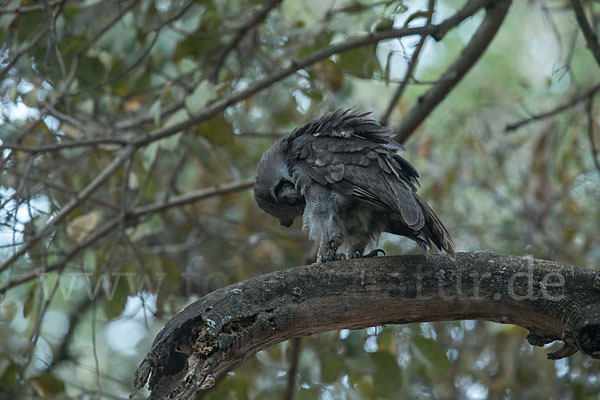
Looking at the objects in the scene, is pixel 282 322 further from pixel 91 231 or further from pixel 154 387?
pixel 91 231

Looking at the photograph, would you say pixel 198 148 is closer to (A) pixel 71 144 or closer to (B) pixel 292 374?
(A) pixel 71 144

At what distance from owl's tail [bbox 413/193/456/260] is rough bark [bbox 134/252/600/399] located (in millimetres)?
91

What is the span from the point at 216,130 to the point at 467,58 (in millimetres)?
1702

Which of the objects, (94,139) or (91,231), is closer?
(94,139)

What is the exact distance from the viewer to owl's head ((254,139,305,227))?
385cm

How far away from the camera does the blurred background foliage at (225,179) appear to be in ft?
14.5

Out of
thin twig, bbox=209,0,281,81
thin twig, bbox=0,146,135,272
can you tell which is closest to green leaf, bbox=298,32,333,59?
thin twig, bbox=209,0,281,81

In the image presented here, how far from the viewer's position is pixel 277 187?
12.7 feet

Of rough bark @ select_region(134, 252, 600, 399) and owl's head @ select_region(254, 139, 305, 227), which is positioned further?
owl's head @ select_region(254, 139, 305, 227)

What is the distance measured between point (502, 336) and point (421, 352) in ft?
6.53

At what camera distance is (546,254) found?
6.01 m

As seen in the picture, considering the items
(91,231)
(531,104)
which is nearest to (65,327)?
(91,231)

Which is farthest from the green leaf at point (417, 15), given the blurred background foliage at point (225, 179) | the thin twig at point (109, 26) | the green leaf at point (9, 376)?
the green leaf at point (9, 376)

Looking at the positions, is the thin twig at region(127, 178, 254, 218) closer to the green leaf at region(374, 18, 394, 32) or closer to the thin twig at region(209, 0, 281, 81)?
the thin twig at region(209, 0, 281, 81)
